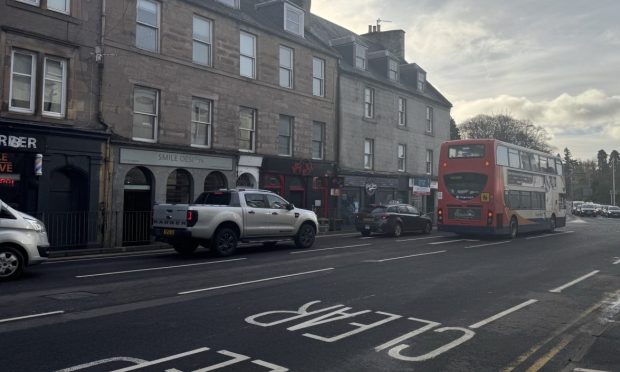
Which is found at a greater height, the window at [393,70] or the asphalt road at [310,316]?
the window at [393,70]

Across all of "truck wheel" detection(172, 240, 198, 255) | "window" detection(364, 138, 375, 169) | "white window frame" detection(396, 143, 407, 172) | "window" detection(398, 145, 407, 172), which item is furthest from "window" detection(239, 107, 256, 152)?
"window" detection(398, 145, 407, 172)

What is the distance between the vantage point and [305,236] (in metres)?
17.3

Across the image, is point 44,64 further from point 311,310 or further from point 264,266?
point 311,310

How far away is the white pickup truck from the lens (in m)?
14.1

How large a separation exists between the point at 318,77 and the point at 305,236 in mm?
13689

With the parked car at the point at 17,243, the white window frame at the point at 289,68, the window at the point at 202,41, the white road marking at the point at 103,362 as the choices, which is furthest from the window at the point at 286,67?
the white road marking at the point at 103,362

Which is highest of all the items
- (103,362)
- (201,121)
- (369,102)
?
(369,102)

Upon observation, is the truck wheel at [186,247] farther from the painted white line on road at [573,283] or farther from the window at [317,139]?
the window at [317,139]

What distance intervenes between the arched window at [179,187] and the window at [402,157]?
18.3m

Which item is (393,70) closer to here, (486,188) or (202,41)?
(486,188)

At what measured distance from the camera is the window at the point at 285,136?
25984mm

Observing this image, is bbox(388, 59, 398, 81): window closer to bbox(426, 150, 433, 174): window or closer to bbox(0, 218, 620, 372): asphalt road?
bbox(426, 150, 433, 174): window

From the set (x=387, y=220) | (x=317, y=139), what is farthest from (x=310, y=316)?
(x=317, y=139)

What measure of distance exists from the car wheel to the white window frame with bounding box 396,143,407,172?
28039 millimetres
